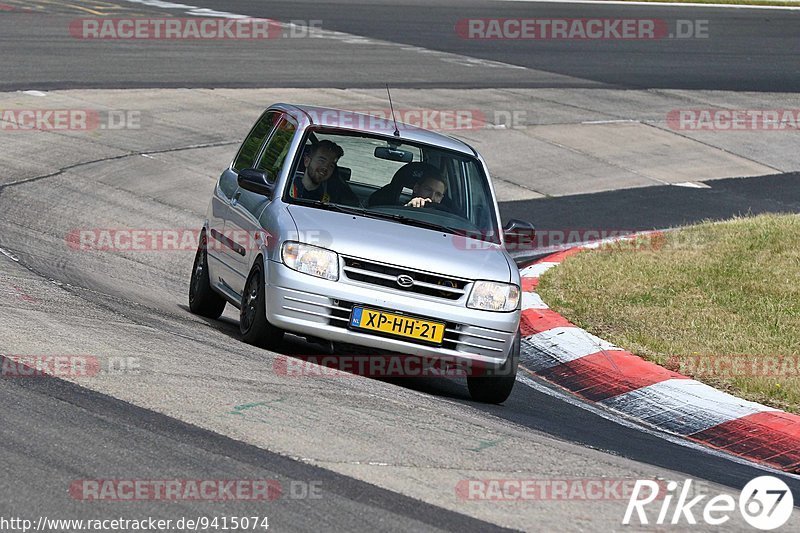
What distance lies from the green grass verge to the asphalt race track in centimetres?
107

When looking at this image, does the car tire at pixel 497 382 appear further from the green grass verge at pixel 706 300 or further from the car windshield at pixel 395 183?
the green grass verge at pixel 706 300

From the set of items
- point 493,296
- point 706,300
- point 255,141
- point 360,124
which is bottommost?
point 706,300

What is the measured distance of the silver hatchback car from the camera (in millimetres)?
7992

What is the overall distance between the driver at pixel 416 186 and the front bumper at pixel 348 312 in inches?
43.1

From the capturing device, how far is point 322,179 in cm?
896

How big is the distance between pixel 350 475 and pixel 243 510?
67 centimetres

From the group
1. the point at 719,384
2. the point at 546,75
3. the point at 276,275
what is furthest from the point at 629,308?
the point at 546,75

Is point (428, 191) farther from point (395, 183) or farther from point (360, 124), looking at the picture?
point (360, 124)

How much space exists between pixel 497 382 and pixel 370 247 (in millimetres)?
1166

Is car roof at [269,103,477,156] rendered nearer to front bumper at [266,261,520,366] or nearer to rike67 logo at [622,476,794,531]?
front bumper at [266,261,520,366]

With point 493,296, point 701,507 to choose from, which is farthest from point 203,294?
point 701,507

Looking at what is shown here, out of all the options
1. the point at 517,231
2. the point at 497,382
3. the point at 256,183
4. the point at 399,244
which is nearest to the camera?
the point at 399,244

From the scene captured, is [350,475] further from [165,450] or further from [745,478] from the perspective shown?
[745,478]

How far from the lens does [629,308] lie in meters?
10.9
